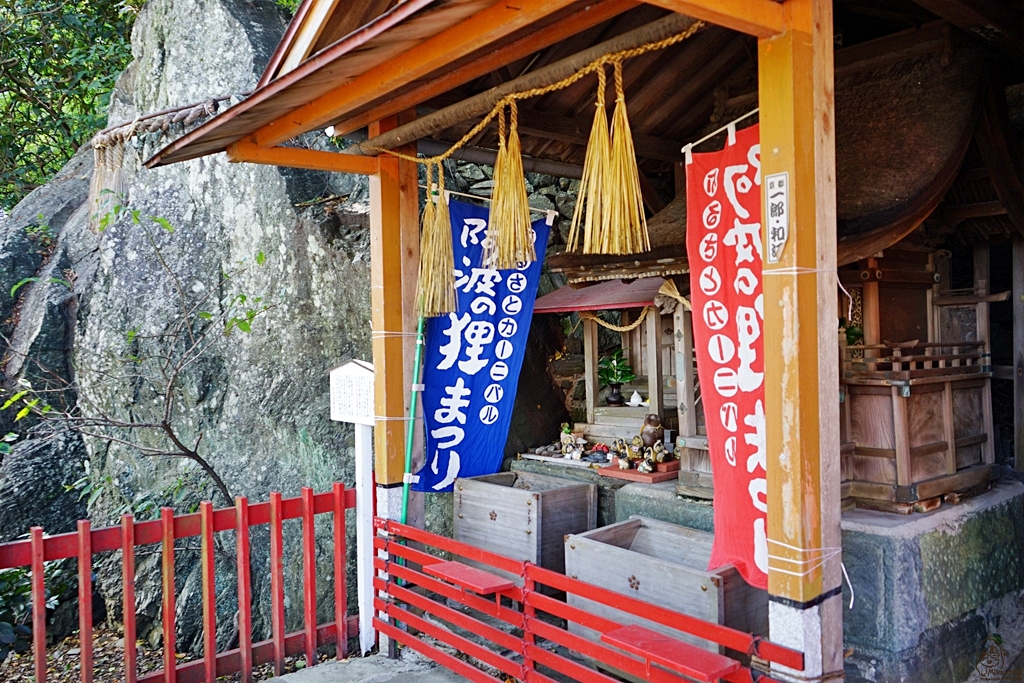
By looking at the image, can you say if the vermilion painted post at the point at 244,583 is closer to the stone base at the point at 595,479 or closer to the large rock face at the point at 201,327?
the large rock face at the point at 201,327

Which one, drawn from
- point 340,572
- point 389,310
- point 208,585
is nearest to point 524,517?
point 340,572

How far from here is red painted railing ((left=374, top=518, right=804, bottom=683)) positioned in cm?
346

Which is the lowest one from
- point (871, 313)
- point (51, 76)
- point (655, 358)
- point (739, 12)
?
point (655, 358)

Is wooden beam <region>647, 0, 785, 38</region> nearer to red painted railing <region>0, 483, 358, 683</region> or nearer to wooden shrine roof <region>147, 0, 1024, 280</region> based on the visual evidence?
wooden shrine roof <region>147, 0, 1024, 280</region>

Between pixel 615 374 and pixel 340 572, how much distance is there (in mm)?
3224

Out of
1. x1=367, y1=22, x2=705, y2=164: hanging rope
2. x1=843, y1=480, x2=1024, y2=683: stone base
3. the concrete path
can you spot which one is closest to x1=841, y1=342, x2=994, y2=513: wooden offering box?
x1=843, y1=480, x2=1024, y2=683: stone base

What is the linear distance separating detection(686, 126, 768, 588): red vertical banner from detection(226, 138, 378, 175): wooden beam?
2.90 m

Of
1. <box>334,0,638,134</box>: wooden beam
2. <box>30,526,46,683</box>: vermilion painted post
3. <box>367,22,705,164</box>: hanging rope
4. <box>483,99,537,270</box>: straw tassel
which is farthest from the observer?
<box>483,99,537,270</box>: straw tassel

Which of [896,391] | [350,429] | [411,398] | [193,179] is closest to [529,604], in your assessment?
[411,398]

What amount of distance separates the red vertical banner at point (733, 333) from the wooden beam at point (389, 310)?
269 cm

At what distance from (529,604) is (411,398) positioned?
1.99 metres

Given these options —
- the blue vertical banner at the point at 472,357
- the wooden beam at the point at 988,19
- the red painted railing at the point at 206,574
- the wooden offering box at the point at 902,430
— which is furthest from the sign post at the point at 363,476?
the wooden beam at the point at 988,19

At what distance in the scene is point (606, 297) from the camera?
267 inches

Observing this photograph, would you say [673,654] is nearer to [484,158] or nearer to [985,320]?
[484,158]
